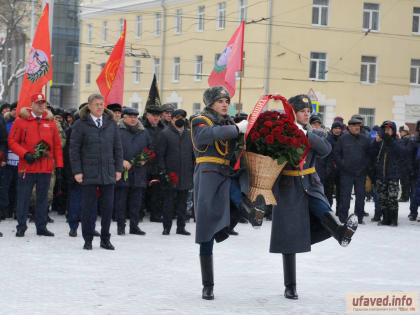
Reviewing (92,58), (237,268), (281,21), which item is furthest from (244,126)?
(92,58)

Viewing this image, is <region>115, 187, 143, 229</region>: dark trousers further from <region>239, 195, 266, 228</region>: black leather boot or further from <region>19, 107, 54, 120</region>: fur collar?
<region>239, 195, 266, 228</region>: black leather boot

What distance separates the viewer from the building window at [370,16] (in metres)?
42.9

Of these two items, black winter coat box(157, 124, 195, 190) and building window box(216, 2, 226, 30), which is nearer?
black winter coat box(157, 124, 195, 190)

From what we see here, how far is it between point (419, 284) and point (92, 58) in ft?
158

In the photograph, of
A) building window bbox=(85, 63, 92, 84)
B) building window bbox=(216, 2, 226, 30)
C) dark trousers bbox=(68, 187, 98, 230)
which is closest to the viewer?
dark trousers bbox=(68, 187, 98, 230)

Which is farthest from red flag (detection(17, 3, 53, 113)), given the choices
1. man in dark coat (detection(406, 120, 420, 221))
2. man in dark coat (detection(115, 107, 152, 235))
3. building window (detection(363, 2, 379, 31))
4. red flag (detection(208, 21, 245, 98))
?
building window (detection(363, 2, 379, 31))

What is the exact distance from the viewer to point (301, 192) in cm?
799

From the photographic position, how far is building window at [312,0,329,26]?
4197 cm

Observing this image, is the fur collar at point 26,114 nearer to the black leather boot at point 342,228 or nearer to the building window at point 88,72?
the black leather boot at point 342,228

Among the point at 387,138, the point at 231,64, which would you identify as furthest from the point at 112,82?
the point at 387,138

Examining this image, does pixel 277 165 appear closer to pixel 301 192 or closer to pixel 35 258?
pixel 301 192

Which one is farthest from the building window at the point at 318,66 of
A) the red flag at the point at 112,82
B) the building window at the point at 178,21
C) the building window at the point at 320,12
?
the red flag at the point at 112,82

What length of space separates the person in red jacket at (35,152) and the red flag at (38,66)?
0.99 meters

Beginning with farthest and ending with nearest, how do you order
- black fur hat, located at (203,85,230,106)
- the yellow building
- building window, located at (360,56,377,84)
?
1. building window, located at (360,56,377,84)
2. the yellow building
3. black fur hat, located at (203,85,230,106)
